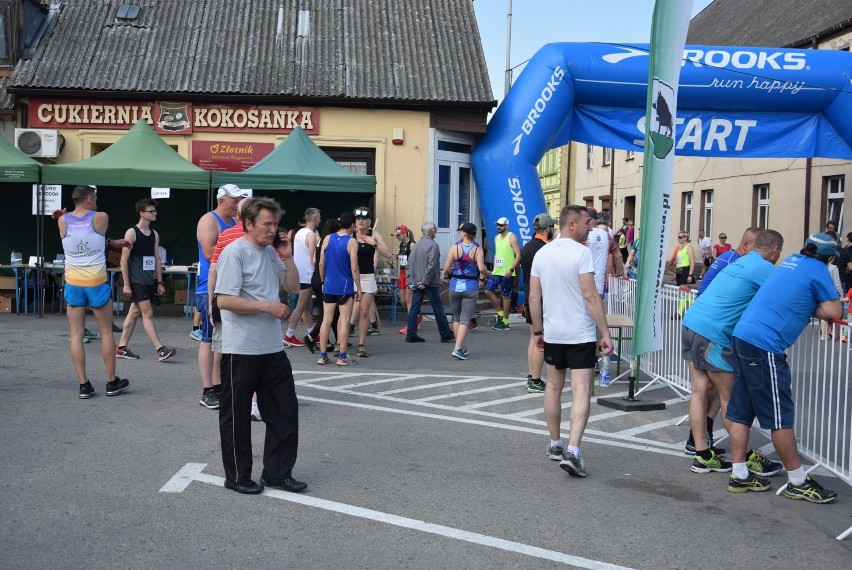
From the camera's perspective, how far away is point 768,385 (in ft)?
19.5

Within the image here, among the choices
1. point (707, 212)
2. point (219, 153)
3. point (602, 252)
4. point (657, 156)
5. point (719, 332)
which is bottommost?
point (719, 332)

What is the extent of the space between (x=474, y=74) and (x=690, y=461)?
14145 mm

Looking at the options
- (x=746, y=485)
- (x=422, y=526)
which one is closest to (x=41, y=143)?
(x=422, y=526)

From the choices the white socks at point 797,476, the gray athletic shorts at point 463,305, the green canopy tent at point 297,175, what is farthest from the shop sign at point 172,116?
the white socks at point 797,476

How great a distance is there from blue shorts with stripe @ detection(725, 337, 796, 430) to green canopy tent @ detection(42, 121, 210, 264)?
12129 mm

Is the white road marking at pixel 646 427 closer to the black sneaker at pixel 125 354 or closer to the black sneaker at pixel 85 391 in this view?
the black sneaker at pixel 85 391

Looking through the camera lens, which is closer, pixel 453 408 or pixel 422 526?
pixel 422 526

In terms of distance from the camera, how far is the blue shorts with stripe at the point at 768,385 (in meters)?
5.91

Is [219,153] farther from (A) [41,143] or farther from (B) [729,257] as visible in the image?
(B) [729,257]

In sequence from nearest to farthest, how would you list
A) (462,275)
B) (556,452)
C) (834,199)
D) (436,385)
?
(556,452) → (436,385) → (462,275) → (834,199)

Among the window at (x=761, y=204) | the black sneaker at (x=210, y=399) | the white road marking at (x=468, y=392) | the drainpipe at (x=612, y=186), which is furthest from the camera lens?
the drainpipe at (x=612, y=186)

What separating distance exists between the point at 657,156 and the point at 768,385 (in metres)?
3.21

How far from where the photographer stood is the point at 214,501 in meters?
5.60

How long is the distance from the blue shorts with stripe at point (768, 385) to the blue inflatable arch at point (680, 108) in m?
11.5
